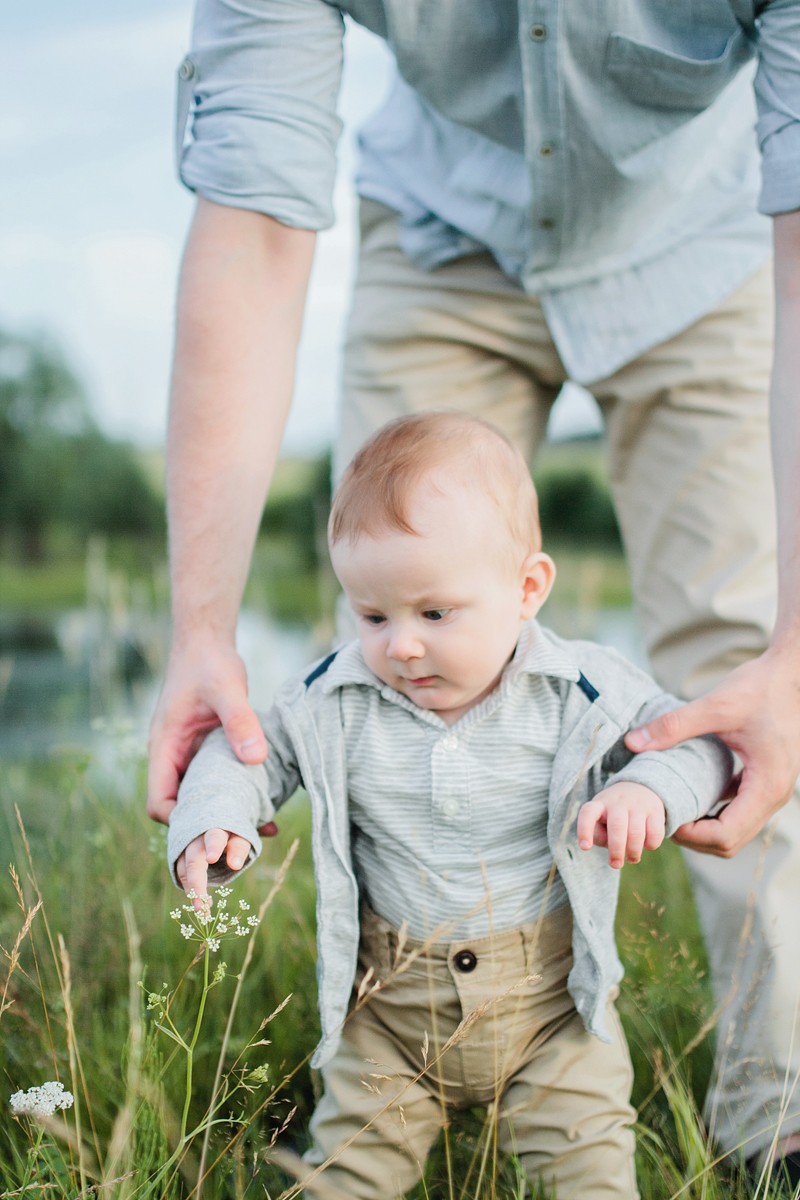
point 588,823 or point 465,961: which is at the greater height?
point 588,823

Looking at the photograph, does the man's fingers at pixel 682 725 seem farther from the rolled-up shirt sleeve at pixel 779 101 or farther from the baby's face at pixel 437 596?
the rolled-up shirt sleeve at pixel 779 101

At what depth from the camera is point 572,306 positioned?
2328mm

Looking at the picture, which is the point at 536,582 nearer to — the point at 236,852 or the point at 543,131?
the point at 236,852

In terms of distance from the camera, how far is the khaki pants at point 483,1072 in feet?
5.96

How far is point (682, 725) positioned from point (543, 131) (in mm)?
1179

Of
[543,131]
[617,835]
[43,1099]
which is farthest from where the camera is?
[543,131]

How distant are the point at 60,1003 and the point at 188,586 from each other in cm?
77

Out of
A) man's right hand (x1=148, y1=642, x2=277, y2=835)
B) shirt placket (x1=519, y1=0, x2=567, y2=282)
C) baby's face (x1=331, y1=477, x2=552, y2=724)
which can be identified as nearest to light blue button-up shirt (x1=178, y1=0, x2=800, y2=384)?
shirt placket (x1=519, y1=0, x2=567, y2=282)

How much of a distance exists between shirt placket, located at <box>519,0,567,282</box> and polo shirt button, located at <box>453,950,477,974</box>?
131cm

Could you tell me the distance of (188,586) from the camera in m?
1.98

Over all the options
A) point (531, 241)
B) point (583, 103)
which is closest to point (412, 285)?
point (531, 241)

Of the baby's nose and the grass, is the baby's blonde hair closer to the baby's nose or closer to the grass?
the baby's nose

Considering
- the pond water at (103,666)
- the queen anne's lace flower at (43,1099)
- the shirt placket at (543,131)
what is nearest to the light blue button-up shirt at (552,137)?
the shirt placket at (543,131)

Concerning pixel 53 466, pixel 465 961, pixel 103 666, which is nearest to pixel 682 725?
pixel 465 961
